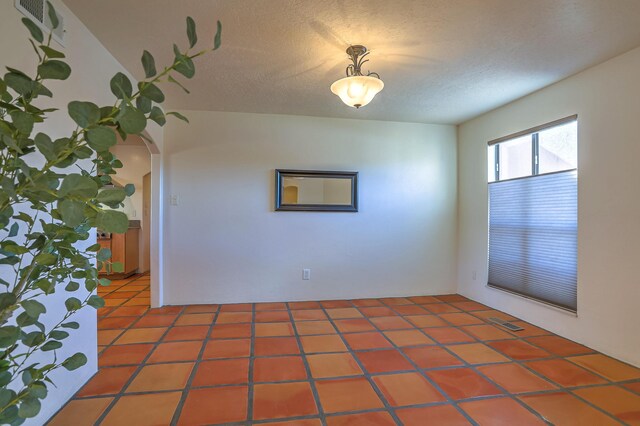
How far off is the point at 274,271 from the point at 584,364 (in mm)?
3028

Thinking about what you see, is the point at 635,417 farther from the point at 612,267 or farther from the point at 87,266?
the point at 87,266

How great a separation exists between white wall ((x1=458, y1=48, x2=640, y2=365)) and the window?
3.9 inches

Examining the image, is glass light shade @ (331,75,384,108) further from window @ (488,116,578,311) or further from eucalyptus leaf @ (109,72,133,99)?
window @ (488,116,578,311)

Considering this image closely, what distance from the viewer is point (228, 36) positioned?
2197 mm

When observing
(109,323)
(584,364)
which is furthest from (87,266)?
(584,364)

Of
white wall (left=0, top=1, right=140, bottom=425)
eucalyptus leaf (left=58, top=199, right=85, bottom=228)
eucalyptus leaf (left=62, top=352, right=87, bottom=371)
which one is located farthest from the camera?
white wall (left=0, top=1, right=140, bottom=425)

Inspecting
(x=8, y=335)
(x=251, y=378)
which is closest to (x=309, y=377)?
(x=251, y=378)

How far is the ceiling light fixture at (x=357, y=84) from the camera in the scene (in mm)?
2289

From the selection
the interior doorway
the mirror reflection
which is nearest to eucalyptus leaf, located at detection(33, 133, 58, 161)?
the interior doorway

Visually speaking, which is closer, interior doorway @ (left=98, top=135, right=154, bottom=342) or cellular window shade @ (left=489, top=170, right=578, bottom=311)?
cellular window shade @ (left=489, top=170, right=578, bottom=311)

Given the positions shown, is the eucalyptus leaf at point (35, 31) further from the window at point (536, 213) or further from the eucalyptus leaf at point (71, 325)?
the window at point (536, 213)

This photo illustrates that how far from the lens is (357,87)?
2.31m

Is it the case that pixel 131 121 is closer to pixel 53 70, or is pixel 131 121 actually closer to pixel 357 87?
pixel 53 70

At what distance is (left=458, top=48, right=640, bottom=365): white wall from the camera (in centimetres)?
237
